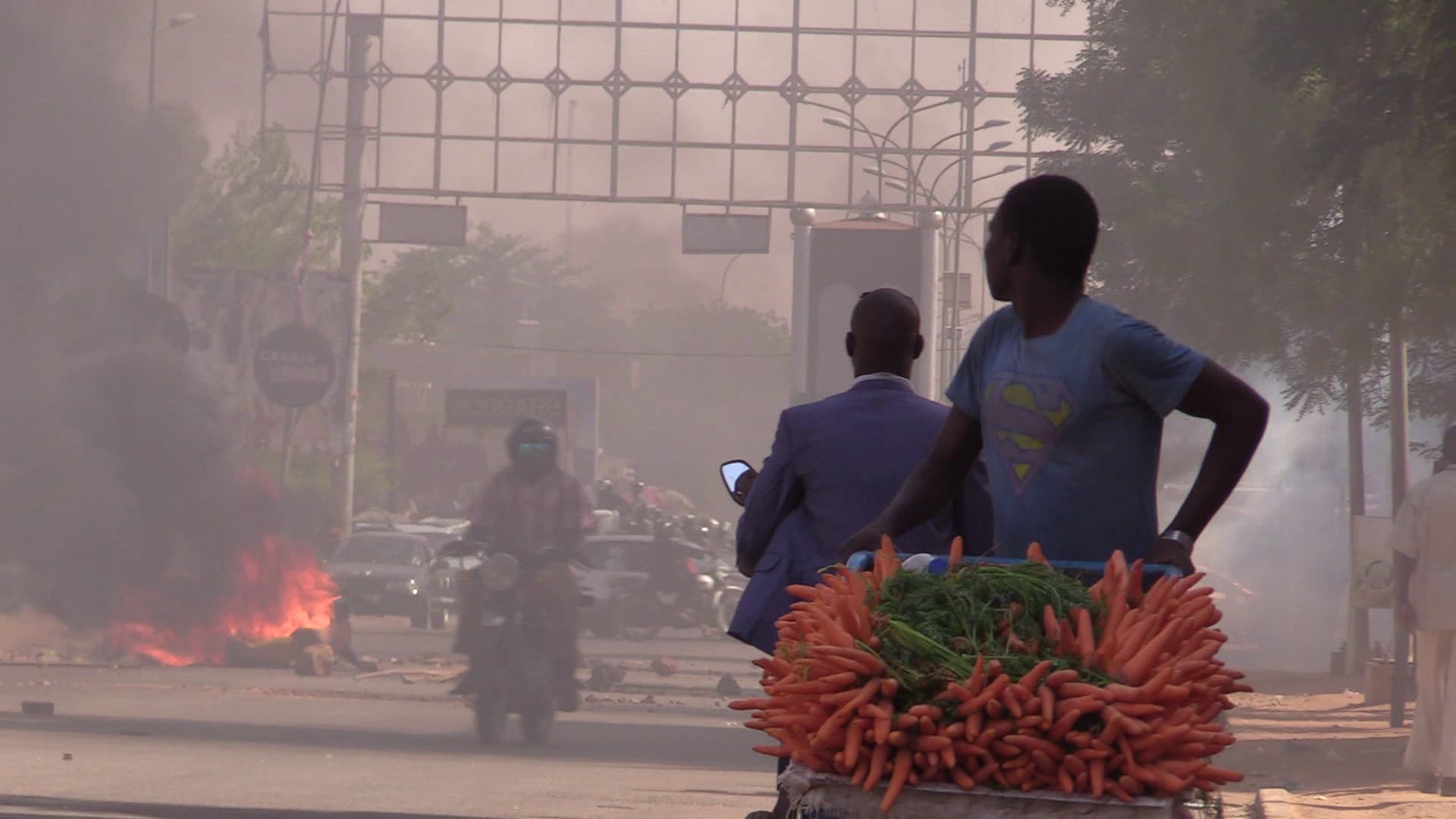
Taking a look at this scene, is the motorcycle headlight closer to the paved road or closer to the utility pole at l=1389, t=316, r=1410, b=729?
the paved road

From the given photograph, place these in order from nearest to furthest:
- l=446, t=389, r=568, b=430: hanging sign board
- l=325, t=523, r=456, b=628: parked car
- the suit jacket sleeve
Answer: the suit jacket sleeve → l=325, t=523, r=456, b=628: parked car → l=446, t=389, r=568, b=430: hanging sign board

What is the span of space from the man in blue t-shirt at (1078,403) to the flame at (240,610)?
16.3 metres

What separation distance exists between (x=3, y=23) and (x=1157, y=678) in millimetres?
24222

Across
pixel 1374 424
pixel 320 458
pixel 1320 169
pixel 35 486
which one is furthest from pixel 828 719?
pixel 320 458

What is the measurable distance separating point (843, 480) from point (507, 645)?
23.7ft

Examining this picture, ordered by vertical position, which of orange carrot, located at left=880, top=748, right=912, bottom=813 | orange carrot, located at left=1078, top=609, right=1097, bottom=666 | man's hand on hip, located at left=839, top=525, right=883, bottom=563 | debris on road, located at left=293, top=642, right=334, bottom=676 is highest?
man's hand on hip, located at left=839, top=525, right=883, bottom=563

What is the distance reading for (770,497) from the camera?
14.7 ft

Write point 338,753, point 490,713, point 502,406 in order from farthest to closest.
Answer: point 502,406 → point 490,713 → point 338,753

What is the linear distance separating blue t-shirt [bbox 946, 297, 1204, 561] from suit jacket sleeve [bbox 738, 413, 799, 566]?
42.3 inches

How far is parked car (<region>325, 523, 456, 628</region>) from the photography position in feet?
94.8

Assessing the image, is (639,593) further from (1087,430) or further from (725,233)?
(1087,430)

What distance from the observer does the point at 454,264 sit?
335 ft

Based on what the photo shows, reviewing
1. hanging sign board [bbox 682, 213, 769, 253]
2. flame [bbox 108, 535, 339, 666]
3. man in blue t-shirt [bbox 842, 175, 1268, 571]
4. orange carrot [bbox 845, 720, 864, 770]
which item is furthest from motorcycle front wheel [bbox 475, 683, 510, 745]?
hanging sign board [bbox 682, 213, 769, 253]

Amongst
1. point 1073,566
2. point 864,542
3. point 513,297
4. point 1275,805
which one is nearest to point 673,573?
point 1275,805
